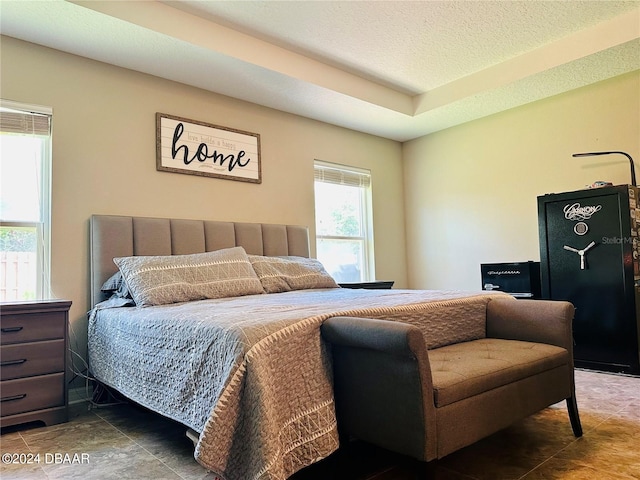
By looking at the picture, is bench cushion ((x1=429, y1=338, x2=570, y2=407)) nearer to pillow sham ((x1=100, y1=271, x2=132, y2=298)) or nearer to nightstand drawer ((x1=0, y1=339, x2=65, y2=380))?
pillow sham ((x1=100, y1=271, x2=132, y2=298))

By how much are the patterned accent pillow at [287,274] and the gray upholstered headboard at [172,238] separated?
36 cm

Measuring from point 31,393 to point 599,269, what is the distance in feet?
13.4

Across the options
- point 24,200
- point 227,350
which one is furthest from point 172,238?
point 227,350

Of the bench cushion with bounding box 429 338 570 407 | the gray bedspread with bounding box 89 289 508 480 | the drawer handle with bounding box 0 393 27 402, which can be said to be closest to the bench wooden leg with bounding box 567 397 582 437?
the bench cushion with bounding box 429 338 570 407

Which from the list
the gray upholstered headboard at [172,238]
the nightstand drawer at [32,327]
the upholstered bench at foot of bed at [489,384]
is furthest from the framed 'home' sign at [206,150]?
the upholstered bench at foot of bed at [489,384]

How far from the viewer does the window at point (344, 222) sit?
16.3 ft

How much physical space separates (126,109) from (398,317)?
9.06ft

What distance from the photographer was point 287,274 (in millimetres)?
3613

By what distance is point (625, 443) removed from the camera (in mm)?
2117

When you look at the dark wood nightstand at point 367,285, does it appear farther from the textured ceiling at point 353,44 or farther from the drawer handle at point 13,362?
the drawer handle at point 13,362

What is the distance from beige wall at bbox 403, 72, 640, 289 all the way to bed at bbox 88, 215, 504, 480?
2311 millimetres

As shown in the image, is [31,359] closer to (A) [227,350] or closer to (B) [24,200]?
(B) [24,200]

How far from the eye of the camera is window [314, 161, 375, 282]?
196 inches

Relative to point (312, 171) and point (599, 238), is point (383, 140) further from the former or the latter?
point (599, 238)
